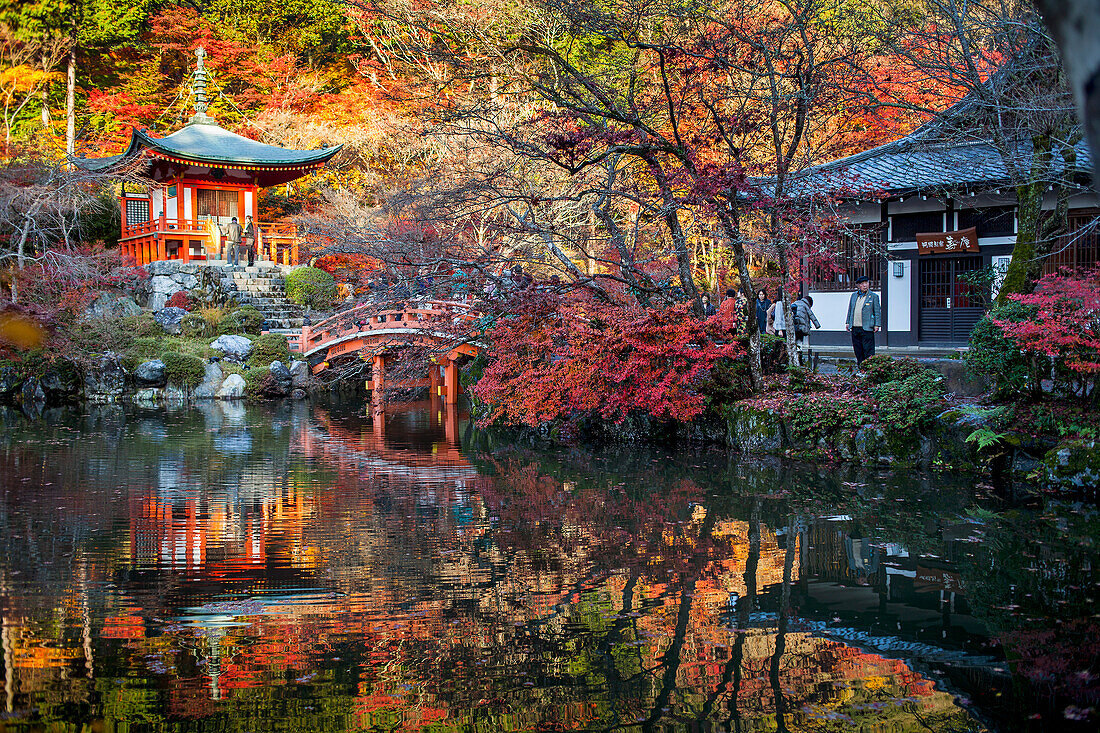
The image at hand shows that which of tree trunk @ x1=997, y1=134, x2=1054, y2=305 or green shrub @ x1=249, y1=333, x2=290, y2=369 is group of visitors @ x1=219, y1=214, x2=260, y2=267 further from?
tree trunk @ x1=997, y1=134, x2=1054, y2=305

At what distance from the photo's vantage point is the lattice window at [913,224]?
17844 mm

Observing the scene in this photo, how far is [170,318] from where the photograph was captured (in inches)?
992

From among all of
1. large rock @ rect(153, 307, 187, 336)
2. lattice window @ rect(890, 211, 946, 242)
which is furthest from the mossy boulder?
large rock @ rect(153, 307, 187, 336)

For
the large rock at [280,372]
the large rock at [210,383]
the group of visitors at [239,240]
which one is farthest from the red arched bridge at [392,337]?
the group of visitors at [239,240]

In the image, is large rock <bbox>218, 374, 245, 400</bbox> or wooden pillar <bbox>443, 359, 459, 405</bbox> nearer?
wooden pillar <bbox>443, 359, 459, 405</bbox>

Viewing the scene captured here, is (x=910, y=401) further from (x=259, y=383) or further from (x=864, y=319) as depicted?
(x=259, y=383)

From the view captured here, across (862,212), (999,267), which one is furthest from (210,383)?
(999,267)

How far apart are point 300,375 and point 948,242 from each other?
16.0 m

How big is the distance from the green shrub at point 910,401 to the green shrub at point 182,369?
1680 cm

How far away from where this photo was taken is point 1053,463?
10156 millimetres

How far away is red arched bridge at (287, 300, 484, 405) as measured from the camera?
60.7 ft

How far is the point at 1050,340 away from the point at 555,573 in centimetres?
631

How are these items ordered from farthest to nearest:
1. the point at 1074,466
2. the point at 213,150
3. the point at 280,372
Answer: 1. the point at 213,150
2. the point at 280,372
3. the point at 1074,466

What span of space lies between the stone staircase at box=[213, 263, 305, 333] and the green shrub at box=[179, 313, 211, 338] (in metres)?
1.70
